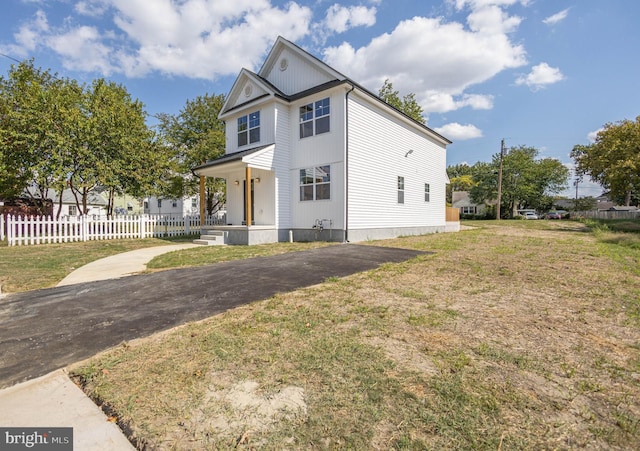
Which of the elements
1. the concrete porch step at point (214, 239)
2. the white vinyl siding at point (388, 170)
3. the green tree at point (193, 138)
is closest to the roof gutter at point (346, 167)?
the white vinyl siding at point (388, 170)

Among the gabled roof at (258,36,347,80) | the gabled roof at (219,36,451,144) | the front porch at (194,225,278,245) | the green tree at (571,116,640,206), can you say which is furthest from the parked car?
the front porch at (194,225,278,245)

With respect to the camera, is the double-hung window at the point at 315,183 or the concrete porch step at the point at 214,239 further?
the concrete porch step at the point at 214,239

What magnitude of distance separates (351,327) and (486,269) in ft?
14.6

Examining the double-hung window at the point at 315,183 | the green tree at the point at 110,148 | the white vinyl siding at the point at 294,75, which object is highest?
the white vinyl siding at the point at 294,75

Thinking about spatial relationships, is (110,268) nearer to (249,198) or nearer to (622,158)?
(249,198)

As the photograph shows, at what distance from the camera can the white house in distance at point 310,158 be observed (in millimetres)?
12258

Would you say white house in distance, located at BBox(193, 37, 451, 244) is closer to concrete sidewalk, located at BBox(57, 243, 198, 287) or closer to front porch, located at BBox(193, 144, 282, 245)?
front porch, located at BBox(193, 144, 282, 245)

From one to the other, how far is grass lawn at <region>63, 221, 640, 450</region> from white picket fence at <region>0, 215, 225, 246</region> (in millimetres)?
13517

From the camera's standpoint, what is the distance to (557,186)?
4950 cm

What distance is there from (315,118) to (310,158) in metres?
1.75

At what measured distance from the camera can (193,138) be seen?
76.5 feet

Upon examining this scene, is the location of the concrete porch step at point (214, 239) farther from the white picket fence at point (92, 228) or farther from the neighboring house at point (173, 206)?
the neighboring house at point (173, 206)

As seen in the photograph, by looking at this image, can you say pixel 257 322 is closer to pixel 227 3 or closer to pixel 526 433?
pixel 526 433

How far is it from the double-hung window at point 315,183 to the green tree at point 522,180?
138ft
